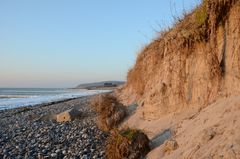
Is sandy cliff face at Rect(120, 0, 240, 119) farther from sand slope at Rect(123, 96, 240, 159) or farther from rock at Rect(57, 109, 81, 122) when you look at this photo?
rock at Rect(57, 109, 81, 122)

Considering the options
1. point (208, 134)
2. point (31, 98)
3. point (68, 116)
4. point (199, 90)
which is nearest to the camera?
point (208, 134)

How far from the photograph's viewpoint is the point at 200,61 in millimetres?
9938

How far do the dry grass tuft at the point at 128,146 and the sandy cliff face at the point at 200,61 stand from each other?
5.85ft

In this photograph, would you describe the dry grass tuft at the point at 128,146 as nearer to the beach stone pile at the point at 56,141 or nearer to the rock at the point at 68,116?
the beach stone pile at the point at 56,141

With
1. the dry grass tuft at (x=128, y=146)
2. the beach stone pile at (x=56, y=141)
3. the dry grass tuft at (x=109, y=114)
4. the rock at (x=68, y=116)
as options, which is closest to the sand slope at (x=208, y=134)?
the dry grass tuft at (x=128, y=146)

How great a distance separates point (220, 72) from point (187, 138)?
2.14 m

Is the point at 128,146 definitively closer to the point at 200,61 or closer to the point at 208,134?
the point at 208,134

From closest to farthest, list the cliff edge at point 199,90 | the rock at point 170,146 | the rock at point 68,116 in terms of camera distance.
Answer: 1. the cliff edge at point 199,90
2. the rock at point 170,146
3. the rock at point 68,116

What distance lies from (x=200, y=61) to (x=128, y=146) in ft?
9.63

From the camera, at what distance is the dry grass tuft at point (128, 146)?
8797mm

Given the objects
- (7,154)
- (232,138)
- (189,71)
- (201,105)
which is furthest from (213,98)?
(7,154)

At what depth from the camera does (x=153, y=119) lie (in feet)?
38.7

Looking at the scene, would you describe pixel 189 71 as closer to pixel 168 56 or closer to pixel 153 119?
pixel 168 56

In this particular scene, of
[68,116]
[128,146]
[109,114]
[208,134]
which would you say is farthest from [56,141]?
[208,134]
